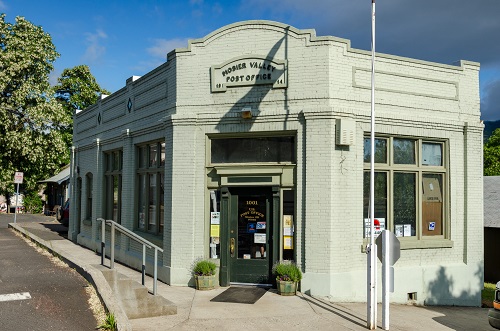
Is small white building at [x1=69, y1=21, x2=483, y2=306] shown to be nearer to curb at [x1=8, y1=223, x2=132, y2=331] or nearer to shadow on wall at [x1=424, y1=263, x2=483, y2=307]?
shadow on wall at [x1=424, y1=263, x2=483, y2=307]

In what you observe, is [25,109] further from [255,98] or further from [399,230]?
[399,230]

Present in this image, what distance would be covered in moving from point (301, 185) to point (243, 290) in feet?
8.90

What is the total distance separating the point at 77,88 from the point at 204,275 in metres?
39.8

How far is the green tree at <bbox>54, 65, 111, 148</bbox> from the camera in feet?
149

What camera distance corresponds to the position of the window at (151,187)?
13203mm

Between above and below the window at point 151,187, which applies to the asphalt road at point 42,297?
below

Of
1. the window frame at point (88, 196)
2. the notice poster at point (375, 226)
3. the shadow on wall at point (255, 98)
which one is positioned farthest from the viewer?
the window frame at point (88, 196)

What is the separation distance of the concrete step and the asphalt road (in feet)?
1.96

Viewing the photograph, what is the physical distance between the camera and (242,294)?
34.4 feet

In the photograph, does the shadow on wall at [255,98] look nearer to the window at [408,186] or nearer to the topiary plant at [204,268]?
the window at [408,186]

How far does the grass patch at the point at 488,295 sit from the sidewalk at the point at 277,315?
1.92 m

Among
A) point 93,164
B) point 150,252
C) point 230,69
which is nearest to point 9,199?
point 93,164

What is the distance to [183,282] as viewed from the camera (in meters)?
11.5

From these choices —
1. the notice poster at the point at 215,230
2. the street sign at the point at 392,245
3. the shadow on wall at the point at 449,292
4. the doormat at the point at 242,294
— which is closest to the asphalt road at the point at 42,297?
the doormat at the point at 242,294
